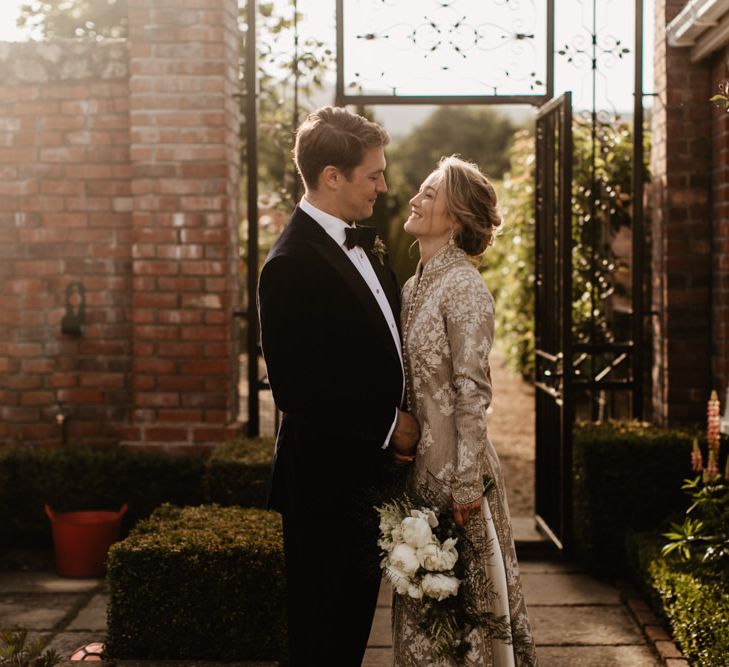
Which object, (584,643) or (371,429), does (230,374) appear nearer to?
(584,643)

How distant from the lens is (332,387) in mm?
2857

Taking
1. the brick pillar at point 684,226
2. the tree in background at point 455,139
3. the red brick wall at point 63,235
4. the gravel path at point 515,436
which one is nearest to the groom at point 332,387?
the gravel path at point 515,436

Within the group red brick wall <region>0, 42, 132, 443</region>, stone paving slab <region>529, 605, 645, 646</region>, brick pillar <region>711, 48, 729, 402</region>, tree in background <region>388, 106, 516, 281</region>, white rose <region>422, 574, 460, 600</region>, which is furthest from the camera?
tree in background <region>388, 106, 516, 281</region>

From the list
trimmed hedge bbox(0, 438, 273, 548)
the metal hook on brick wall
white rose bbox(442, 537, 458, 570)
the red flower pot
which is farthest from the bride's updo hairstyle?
the metal hook on brick wall

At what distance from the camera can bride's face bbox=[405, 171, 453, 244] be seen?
119 inches

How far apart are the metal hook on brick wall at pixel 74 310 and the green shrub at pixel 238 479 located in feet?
3.78

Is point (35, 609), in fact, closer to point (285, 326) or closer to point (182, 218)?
point (182, 218)

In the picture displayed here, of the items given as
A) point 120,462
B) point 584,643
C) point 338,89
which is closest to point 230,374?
point 120,462

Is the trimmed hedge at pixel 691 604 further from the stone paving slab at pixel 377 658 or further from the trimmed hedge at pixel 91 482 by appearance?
the trimmed hedge at pixel 91 482

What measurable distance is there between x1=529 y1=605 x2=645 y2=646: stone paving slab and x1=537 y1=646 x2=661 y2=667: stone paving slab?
Result: 0.17 ft

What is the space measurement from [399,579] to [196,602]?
1102 millimetres

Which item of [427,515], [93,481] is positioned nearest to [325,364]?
[427,515]

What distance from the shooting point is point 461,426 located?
113 inches

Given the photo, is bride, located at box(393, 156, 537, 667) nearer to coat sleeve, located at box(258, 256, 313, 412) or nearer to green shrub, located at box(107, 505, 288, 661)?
coat sleeve, located at box(258, 256, 313, 412)
